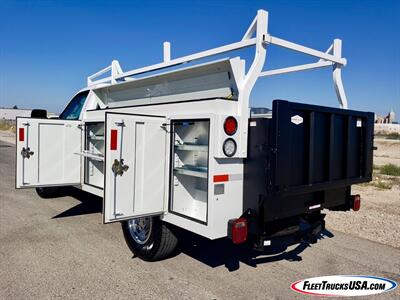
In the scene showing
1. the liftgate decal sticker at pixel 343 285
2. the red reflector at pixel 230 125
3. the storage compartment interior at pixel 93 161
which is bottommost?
the liftgate decal sticker at pixel 343 285

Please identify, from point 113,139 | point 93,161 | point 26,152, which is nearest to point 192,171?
point 113,139

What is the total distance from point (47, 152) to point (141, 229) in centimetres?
229

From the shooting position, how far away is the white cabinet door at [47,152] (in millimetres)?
5270

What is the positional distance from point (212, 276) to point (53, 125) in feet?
11.3

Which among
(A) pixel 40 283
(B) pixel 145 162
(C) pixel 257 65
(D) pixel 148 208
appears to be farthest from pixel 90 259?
(C) pixel 257 65

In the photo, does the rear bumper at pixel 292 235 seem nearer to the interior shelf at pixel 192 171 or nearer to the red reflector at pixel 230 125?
the interior shelf at pixel 192 171

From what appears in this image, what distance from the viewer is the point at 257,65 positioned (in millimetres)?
3326

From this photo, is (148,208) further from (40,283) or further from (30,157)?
(30,157)

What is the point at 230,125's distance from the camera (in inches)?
126

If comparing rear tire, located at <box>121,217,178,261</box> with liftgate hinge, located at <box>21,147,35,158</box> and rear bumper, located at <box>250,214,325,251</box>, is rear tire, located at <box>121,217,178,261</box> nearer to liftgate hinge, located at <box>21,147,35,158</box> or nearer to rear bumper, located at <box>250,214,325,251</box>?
rear bumper, located at <box>250,214,325,251</box>

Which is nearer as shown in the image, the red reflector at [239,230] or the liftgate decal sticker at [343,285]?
the red reflector at [239,230]

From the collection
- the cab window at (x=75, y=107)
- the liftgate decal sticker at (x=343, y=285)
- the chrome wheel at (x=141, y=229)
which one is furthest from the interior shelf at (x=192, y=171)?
the cab window at (x=75, y=107)

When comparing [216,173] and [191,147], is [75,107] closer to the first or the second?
[191,147]

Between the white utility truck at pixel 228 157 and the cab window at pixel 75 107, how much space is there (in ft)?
7.34
